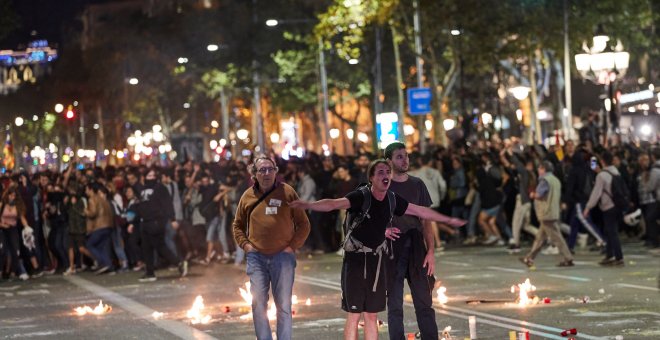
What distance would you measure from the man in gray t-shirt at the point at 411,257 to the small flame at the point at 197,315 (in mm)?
3894

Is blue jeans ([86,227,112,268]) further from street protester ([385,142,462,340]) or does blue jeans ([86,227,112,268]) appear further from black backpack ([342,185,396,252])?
black backpack ([342,185,396,252])

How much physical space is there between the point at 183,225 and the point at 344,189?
3202 mm

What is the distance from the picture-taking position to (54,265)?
27000 millimetres

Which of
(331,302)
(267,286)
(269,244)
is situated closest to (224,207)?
(331,302)

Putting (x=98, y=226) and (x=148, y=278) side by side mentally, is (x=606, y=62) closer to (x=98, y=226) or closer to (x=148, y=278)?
(x=98, y=226)

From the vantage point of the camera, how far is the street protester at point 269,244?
1205 cm

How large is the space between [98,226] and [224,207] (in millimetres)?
2438

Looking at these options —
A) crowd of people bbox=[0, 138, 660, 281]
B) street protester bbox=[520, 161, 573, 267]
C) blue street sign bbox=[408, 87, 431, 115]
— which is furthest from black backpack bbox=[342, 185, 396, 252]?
blue street sign bbox=[408, 87, 431, 115]

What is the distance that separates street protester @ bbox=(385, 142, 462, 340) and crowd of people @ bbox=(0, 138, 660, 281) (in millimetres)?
10889

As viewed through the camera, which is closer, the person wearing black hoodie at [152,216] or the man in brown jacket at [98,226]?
the person wearing black hoodie at [152,216]

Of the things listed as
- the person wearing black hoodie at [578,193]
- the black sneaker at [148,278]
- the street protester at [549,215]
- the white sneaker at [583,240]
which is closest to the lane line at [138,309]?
the black sneaker at [148,278]

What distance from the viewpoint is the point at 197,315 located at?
53.4 feet

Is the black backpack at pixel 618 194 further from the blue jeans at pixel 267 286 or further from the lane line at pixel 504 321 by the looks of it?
the blue jeans at pixel 267 286

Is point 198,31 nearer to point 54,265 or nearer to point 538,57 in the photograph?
point 538,57
